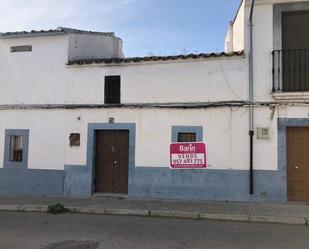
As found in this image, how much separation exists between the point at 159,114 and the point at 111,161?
88.1 inches

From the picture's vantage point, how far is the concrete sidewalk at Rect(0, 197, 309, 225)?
9406mm

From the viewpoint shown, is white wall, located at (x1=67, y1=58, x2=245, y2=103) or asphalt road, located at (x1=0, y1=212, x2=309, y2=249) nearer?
asphalt road, located at (x1=0, y1=212, x2=309, y2=249)

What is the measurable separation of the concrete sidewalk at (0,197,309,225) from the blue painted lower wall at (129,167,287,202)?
1.14 ft

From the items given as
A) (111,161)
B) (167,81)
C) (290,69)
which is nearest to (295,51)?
(290,69)

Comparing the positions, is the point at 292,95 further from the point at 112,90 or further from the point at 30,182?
the point at 30,182

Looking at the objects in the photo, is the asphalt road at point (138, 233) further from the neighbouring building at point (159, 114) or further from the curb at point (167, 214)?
the neighbouring building at point (159, 114)

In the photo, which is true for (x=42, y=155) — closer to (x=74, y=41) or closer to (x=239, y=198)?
(x=74, y=41)

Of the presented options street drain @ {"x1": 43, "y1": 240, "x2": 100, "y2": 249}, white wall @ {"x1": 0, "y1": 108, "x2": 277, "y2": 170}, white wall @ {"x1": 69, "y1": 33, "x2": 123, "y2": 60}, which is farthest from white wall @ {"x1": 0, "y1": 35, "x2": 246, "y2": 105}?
street drain @ {"x1": 43, "y1": 240, "x2": 100, "y2": 249}

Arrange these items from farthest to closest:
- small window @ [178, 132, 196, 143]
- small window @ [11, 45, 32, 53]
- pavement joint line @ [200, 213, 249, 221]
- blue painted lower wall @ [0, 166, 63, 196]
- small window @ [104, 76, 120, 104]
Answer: small window @ [11, 45, 32, 53] → blue painted lower wall @ [0, 166, 63, 196] → small window @ [104, 76, 120, 104] → small window @ [178, 132, 196, 143] → pavement joint line @ [200, 213, 249, 221]

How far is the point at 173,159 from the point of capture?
1180 centimetres

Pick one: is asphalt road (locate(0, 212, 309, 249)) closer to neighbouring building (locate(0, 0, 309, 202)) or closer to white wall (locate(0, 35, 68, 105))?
neighbouring building (locate(0, 0, 309, 202))

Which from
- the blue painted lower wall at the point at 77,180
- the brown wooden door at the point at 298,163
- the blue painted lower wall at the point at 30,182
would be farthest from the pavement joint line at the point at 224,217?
the blue painted lower wall at the point at 30,182

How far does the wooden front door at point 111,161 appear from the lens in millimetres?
12445

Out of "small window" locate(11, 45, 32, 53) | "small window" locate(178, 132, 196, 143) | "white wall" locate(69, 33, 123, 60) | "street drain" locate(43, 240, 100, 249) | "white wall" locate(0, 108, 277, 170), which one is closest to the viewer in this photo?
"street drain" locate(43, 240, 100, 249)
